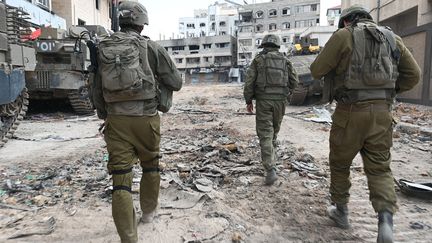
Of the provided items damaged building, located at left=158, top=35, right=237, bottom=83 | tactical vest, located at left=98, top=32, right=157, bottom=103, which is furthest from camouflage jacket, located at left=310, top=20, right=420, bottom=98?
damaged building, located at left=158, top=35, right=237, bottom=83

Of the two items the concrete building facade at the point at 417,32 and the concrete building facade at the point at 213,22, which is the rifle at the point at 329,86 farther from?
Answer: the concrete building facade at the point at 213,22

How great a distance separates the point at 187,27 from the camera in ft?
301

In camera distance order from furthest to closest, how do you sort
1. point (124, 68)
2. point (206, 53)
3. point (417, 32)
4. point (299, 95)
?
point (206, 53) → point (417, 32) → point (299, 95) → point (124, 68)

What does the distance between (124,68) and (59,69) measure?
928cm

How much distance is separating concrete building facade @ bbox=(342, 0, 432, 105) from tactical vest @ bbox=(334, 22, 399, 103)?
34.5 ft

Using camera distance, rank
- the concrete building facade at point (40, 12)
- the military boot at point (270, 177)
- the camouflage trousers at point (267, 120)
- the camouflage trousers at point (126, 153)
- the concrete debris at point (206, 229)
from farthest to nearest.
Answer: the concrete building facade at point (40, 12) < the camouflage trousers at point (267, 120) < the military boot at point (270, 177) < the concrete debris at point (206, 229) < the camouflage trousers at point (126, 153)

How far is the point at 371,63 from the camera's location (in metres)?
2.85

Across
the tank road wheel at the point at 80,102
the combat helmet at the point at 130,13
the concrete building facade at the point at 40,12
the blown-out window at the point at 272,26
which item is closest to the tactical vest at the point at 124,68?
the combat helmet at the point at 130,13

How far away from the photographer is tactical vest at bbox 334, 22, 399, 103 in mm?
2838

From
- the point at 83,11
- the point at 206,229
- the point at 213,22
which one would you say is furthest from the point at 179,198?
the point at 213,22

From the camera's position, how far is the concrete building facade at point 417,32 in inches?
478

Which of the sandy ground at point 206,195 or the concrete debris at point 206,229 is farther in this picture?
the sandy ground at point 206,195

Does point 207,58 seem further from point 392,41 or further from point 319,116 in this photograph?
point 392,41

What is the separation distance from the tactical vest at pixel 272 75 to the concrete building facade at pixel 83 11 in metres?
20.6
